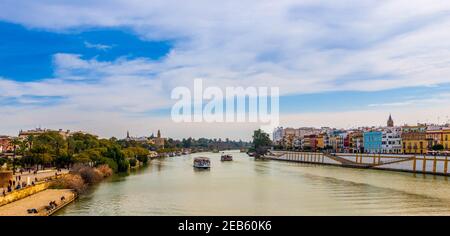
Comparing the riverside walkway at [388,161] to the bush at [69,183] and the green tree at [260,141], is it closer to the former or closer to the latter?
the bush at [69,183]

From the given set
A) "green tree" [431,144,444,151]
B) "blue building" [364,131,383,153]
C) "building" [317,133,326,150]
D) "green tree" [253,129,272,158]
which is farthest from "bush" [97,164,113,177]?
"green tree" [253,129,272,158]

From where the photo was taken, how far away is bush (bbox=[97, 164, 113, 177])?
27.3 meters

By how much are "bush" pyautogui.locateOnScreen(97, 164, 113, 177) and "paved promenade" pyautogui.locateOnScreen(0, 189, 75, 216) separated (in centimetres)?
876

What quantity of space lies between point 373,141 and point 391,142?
4.10 meters

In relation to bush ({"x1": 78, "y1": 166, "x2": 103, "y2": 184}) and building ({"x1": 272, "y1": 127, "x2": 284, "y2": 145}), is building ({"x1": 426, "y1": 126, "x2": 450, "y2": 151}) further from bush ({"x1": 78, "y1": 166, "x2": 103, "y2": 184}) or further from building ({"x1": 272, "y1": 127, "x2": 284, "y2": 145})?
building ({"x1": 272, "y1": 127, "x2": 284, "y2": 145})

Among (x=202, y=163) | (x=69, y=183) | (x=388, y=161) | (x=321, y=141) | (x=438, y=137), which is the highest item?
(x=438, y=137)

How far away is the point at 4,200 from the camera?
1412 centimetres

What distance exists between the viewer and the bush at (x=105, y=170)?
89.7 ft

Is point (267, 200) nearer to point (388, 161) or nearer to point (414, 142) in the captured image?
point (388, 161)

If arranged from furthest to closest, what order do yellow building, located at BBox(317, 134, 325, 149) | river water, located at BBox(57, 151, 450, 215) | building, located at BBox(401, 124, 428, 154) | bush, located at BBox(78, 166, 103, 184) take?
1. yellow building, located at BBox(317, 134, 325, 149)
2. building, located at BBox(401, 124, 428, 154)
3. bush, located at BBox(78, 166, 103, 184)
4. river water, located at BBox(57, 151, 450, 215)

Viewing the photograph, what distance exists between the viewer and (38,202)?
1489cm

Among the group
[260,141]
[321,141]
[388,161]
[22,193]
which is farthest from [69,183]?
[260,141]

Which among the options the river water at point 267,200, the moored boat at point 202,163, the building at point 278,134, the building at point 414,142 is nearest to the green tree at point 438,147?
the building at point 414,142

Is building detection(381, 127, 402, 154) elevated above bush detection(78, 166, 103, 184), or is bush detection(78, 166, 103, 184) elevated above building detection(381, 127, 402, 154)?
building detection(381, 127, 402, 154)
